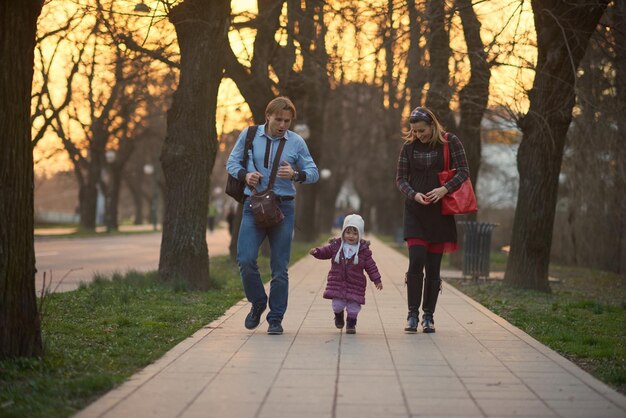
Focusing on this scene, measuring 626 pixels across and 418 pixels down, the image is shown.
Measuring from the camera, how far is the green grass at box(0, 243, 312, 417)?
6.05 m

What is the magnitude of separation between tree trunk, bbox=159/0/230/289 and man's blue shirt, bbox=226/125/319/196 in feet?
16.4

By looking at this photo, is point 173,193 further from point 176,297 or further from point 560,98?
point 560,98

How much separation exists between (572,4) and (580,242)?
41.0ft

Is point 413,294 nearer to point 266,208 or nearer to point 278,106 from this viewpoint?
point 266,208

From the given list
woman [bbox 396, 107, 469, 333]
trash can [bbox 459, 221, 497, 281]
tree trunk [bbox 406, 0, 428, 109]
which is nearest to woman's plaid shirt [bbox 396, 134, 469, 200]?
woman [bbox 396, 107, 469, 333]

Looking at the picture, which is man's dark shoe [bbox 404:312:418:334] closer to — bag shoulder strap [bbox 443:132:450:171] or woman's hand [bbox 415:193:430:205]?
woman's hand [bbox 415:193:430:205]

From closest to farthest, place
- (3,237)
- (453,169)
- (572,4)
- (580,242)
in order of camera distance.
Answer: (3,237) → (453,169) → (572,4) → (580,242)

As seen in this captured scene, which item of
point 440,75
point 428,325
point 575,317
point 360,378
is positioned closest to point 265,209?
point 428,325

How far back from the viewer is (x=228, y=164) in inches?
340

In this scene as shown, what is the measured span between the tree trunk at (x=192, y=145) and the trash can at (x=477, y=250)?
5860mm

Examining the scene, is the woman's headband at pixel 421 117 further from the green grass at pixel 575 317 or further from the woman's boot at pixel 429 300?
the green grass at pixel 575 317

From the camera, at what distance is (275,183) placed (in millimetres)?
8742

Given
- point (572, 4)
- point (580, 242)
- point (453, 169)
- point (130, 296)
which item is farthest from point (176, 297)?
point (580, 242)

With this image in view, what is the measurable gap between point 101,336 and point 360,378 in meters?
2.84
